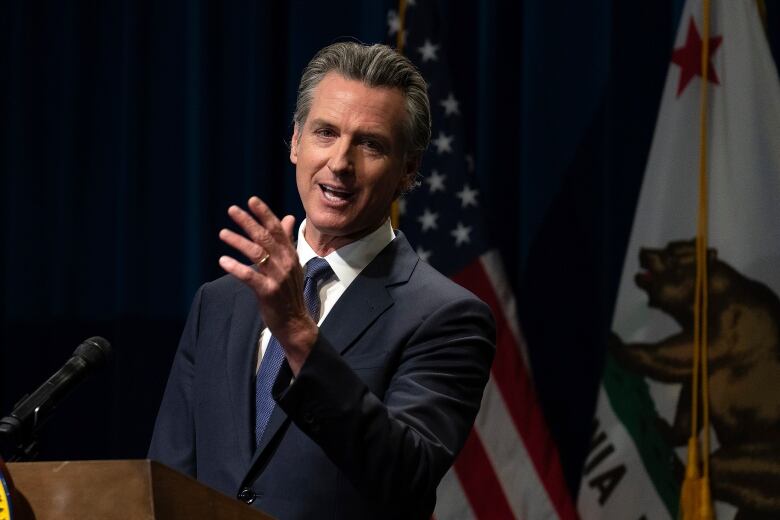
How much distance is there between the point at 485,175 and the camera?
346 centimetres

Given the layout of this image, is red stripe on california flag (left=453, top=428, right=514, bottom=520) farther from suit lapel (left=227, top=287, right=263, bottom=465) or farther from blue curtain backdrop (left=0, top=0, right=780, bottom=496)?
suit lapel (left=227, top=287, right=263, bottom=465)

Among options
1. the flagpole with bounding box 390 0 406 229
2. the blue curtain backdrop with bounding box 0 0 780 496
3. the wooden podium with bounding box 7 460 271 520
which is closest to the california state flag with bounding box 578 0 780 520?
the blue curtain backdrop with bounding box 0 0 780 496

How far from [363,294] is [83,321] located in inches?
86.8

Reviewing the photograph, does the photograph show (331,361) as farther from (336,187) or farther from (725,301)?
(725,301)

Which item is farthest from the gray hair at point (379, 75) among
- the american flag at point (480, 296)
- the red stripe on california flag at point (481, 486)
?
the red stripe on california flag at point (481, 486)

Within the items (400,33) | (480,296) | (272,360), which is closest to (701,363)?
(480,296)

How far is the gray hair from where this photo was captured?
182 cm

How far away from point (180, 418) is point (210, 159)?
1.91 meters

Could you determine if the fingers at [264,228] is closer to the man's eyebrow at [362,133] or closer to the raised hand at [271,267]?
the raised hand at [271,267]

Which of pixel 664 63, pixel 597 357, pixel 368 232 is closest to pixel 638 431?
pixel 597 357

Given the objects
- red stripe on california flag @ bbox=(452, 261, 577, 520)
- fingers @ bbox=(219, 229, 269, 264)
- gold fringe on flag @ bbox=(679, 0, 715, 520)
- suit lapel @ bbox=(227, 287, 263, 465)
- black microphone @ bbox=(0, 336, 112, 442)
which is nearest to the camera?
fingers @ bbox=(219, 229, 269, 264)

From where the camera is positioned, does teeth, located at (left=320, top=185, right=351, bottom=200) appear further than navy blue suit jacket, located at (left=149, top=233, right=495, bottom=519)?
Yes

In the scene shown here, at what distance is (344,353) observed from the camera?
5.49 ft

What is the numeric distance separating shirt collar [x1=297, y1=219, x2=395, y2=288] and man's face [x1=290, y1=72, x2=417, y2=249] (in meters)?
0.01
